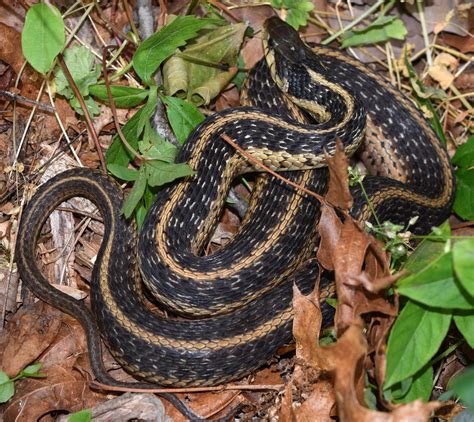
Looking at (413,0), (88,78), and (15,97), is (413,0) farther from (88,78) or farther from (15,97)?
(15,97)

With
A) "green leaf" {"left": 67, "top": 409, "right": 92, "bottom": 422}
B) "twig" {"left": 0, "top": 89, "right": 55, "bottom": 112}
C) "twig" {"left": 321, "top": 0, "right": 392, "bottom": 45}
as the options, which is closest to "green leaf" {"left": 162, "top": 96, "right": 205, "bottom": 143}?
"twig" {"left": 0, "top": 89, "right": 55, "bottom": 112}

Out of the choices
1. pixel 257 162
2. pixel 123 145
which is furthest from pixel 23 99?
pixel 257 162

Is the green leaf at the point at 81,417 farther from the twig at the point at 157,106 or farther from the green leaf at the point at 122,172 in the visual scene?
the twig at the point at 157,106

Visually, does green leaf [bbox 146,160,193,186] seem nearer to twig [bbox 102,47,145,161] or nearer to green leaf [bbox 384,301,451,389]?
twig [bbox 102,47,145,161]

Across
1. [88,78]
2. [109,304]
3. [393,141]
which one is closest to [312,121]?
[393,141]

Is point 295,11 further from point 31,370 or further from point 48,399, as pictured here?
point 48,399

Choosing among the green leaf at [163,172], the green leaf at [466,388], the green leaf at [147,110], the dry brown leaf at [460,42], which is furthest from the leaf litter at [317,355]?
the dry brown leaf at [460,42]
